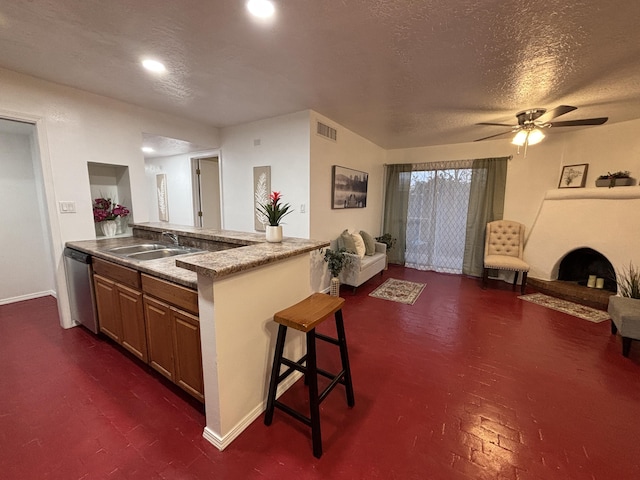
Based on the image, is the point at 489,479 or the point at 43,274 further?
the point at 43,274

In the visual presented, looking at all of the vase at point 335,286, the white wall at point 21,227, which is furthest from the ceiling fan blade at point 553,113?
the white wall at point 21,227

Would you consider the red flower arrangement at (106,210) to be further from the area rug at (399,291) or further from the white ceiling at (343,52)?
the area rug at (399,291)

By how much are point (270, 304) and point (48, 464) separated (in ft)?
4.52

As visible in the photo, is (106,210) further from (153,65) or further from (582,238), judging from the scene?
(582,238)

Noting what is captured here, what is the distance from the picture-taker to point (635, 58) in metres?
1.97

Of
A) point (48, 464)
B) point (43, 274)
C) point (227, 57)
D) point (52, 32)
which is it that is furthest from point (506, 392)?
point (43, 274)

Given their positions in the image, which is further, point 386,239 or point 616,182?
point 386,239

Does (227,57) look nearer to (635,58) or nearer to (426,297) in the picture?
(635,58)

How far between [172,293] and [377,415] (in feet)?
5.11

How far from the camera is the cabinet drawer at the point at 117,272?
189cm

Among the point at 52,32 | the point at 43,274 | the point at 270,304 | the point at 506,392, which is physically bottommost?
the point at 506,392

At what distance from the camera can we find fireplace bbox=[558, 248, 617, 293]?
3726 mm

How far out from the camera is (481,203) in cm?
462

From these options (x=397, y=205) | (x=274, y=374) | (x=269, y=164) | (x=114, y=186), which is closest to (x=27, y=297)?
(x=114, y=186)
